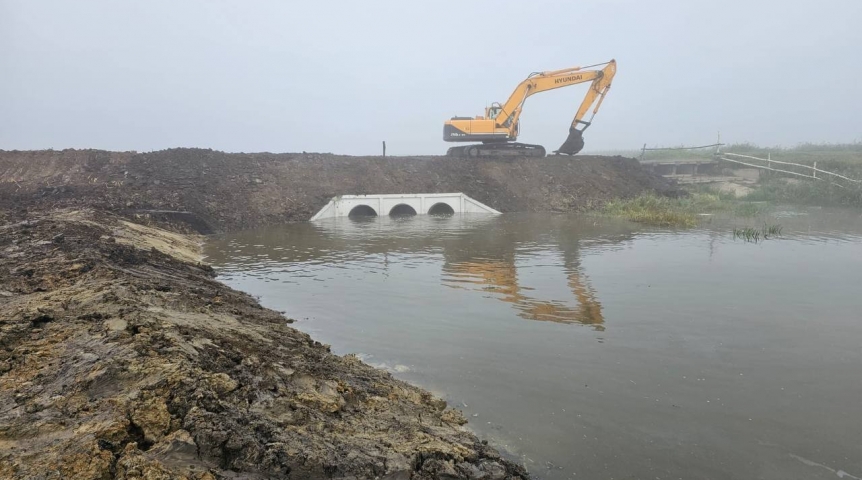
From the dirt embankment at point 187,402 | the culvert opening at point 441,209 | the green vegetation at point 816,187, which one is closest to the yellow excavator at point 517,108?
the culvert opening at point 441,209

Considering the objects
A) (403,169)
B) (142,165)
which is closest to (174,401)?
(142,165)

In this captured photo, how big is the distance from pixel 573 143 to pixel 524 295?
23.4 meters

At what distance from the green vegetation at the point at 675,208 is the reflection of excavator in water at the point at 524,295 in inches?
430

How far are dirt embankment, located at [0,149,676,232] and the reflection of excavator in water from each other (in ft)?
40.8

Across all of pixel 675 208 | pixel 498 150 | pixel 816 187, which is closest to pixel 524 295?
pixel 675 208

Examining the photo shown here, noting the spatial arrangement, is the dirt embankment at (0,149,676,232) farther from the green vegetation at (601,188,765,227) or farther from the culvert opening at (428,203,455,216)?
the green vegetation at (601,188,765,227)

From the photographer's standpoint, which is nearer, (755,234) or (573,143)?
(755,234)

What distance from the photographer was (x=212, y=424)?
11.0 ft

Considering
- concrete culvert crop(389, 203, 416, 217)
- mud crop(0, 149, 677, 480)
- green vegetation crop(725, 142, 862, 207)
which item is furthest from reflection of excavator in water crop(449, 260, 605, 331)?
green vegetation crop(725, 142, 862, 207)

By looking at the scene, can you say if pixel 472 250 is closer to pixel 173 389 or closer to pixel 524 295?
pixel 524 295

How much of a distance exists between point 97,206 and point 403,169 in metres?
15.8

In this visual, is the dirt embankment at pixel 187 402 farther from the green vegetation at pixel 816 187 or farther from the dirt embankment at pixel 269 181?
the green vegetation at pixel 816 187

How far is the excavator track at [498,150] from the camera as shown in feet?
100

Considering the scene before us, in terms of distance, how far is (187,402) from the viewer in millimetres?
3555
